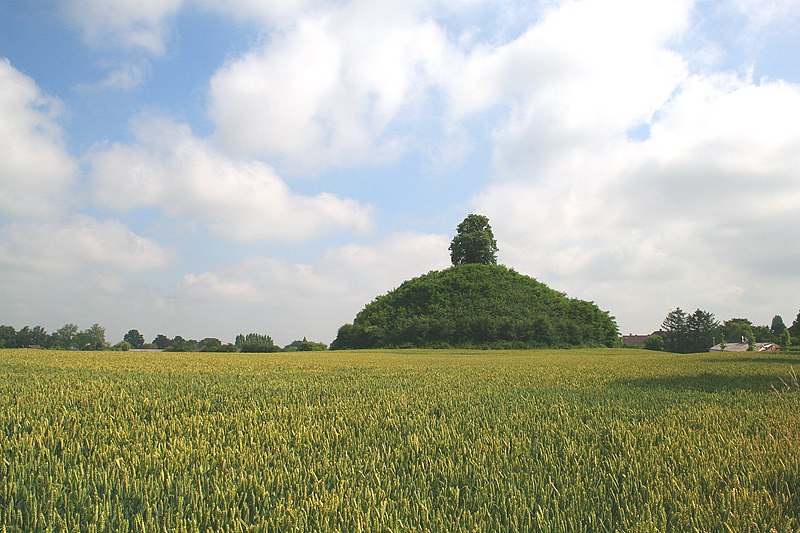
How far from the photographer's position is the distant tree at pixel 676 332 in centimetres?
8012

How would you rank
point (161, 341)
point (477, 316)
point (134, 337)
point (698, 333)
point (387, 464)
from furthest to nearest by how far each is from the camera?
point (134, 337) → point (161, 341) → point (698, 333) → point (477, 316) → point (387, 464)

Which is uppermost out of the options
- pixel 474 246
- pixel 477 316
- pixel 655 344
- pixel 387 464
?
pixel 474 246

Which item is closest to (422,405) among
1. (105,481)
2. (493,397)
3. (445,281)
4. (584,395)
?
(493,397)

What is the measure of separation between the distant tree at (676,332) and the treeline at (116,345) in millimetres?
61584

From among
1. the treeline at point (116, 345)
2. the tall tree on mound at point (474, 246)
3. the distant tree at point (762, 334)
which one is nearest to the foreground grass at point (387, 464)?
the treeline at point (116, 345)

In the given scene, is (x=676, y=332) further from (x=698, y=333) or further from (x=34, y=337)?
(x=34, y=337)

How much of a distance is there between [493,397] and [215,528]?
180 inches

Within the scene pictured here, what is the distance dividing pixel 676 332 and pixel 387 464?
91688 mm

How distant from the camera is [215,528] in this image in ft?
7.51

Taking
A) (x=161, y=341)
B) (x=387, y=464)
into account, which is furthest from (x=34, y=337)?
(x=387, y=464)

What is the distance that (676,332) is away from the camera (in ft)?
268

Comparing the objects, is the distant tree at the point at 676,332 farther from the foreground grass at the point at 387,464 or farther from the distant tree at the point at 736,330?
the foreground grass at the point at 387,464

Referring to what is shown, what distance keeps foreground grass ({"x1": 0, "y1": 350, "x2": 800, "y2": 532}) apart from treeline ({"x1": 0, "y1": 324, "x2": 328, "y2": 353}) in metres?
34.1

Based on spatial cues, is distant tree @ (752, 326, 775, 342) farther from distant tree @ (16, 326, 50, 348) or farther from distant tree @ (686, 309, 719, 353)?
distant tree @ (16, 326, 50, 348)
